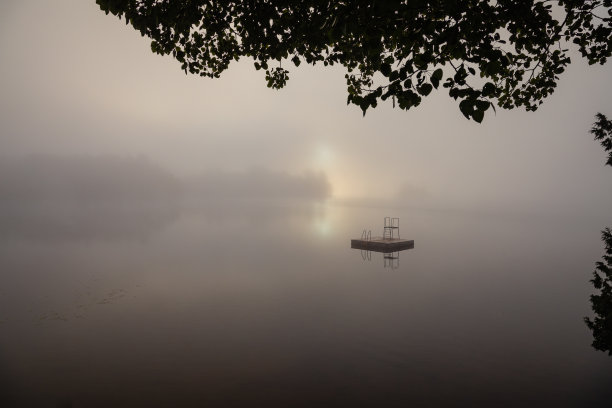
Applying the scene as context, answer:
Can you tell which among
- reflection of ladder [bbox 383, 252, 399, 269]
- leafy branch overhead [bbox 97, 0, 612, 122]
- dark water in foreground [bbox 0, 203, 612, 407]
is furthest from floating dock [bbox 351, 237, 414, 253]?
leafy branch overhead [bbox 97, 0, 612, 122]

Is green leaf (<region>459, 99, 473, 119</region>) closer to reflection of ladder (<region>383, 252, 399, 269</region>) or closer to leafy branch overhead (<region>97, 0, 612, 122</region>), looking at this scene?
leafy branch overhead (<region>97, 0, 612, 122</region>)

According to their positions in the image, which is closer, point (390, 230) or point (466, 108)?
point (466, 108)

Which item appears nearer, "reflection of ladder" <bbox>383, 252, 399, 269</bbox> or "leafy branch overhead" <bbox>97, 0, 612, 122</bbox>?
"leafy branch overhead" <bbox>97, 0, 612, 122</bbox>

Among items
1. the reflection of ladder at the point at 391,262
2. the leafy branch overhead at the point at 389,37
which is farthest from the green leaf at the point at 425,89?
the reflection of ladder at the point at 391,262

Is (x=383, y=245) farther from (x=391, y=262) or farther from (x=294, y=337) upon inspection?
(x=294, y=337)

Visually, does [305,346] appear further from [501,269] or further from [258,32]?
[501,269]

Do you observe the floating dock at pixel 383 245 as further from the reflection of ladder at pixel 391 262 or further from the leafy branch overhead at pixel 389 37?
the leafy branch overhead at pixel 389 37

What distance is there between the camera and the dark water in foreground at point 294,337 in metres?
17.1

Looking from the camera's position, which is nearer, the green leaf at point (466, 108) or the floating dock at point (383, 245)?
the green leaf at point (466, 108)

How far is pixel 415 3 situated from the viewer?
20.1 ft

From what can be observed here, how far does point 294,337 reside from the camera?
982 inches

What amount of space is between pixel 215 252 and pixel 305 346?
157ft

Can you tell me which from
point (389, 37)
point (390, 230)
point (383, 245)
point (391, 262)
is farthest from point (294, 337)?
point (390, 230)

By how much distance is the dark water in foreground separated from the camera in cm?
1708
